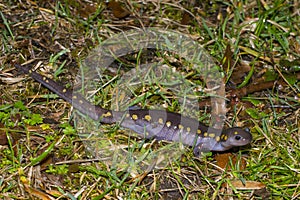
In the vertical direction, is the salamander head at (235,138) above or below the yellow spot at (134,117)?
above

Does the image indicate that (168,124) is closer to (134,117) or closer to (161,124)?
(161,124)

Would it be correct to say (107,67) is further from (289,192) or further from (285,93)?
(289,192)

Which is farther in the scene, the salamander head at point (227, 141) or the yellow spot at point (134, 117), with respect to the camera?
the yellow spot at point (134, 117)

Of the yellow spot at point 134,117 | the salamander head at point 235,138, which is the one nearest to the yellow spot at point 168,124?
the yellow spot at point 134,117

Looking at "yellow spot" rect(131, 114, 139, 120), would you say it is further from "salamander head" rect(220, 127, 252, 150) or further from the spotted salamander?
"salamander head" rect(220, 127, 252, 150)

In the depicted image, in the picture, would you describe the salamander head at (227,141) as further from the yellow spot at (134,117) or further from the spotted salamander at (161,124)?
the yellow spot at (134,117)

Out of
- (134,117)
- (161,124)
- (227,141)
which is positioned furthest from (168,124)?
(227,141)

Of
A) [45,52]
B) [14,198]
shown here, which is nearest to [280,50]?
[45,52]

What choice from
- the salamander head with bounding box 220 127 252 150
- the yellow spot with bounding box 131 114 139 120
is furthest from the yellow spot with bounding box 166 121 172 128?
the salamander head with bounding box 220 127 252 150
